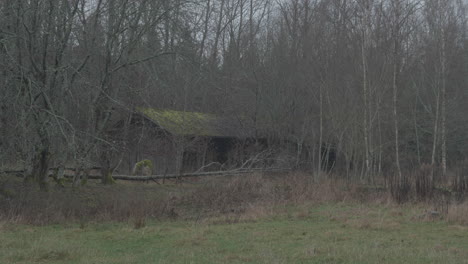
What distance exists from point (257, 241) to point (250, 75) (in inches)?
767

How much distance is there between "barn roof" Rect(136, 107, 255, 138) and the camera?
2309cm

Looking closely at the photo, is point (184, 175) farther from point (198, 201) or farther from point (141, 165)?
point (198, 201)

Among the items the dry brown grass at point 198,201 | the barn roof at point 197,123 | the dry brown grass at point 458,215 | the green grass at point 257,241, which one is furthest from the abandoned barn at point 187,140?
the dry brown grass at point 458,215

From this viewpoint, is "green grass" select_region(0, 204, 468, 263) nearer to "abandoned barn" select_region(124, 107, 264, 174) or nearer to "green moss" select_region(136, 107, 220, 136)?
"abandoned barn" select_region(124, 107, 264, 174)

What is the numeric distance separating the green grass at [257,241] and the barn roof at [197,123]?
379 inches

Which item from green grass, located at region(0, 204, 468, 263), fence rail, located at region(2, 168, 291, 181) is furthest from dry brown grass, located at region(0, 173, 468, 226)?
fence rail, located at region(2, 168, 291, 181)

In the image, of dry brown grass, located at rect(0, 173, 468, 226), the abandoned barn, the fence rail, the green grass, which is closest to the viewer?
the green grass

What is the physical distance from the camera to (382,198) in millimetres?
16297

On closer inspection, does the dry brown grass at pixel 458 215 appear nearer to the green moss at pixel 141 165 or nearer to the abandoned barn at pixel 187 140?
the abandoned barn at pixel 187 140

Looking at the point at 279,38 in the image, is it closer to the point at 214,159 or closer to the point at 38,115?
the point at 214,159

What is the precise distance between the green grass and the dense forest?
3.17 metres

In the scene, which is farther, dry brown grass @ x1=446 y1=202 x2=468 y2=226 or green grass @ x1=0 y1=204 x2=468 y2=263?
dry brown grass @ x1=446 y1=202 x2=468 y2=226

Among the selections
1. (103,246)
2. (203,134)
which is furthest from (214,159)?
(103,246)

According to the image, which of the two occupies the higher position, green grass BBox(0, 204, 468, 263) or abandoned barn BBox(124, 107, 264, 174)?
abandoned barn BBox(124, 107, 264, 174)
